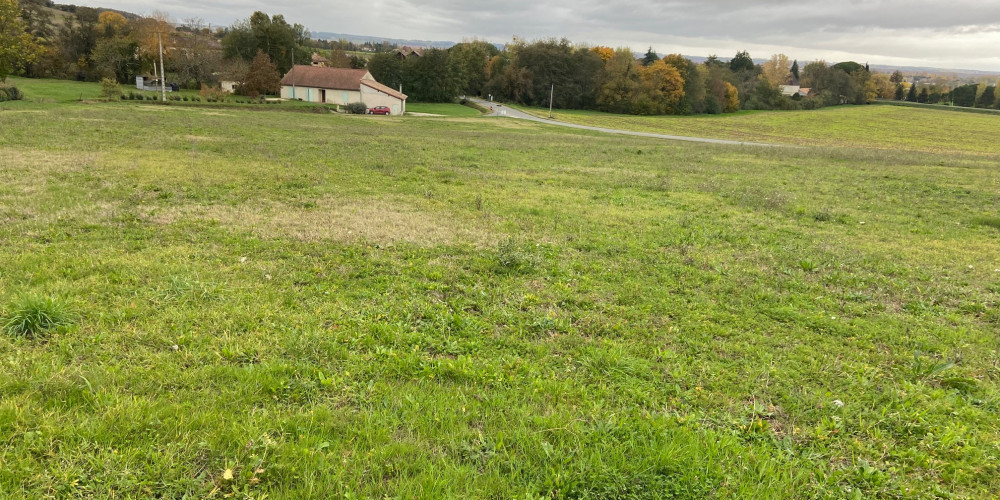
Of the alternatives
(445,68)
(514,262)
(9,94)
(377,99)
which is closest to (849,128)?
(445,68)

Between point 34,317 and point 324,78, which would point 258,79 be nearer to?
point 324,78

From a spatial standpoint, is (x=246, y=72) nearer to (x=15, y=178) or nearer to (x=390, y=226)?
(x=15, y=178)

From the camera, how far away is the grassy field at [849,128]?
154 feet

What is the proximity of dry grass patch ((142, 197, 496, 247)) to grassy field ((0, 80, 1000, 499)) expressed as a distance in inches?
3.3

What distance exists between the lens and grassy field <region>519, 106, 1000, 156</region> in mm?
46875

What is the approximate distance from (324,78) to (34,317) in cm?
6500

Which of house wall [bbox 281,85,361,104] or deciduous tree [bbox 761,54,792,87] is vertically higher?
deciduous tree [bbox 761,54,792,87]

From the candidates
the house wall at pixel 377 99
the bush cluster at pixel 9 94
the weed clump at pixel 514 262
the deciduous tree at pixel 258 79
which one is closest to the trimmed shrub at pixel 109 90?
the bush cluster at pixel 9 94

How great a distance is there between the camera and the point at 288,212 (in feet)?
31.9

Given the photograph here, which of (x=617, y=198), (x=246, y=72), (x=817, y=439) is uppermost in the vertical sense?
(x=246, y=72)

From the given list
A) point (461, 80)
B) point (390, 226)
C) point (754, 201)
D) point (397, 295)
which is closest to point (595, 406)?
point (397, 295)

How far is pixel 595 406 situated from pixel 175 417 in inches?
119

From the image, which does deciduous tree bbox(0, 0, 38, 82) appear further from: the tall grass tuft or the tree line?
the tall grass tuft

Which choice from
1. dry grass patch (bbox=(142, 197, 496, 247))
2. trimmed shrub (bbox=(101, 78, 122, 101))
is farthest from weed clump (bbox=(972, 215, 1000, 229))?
trimmed shrub (bbox=(101, 78, 122, 101))
